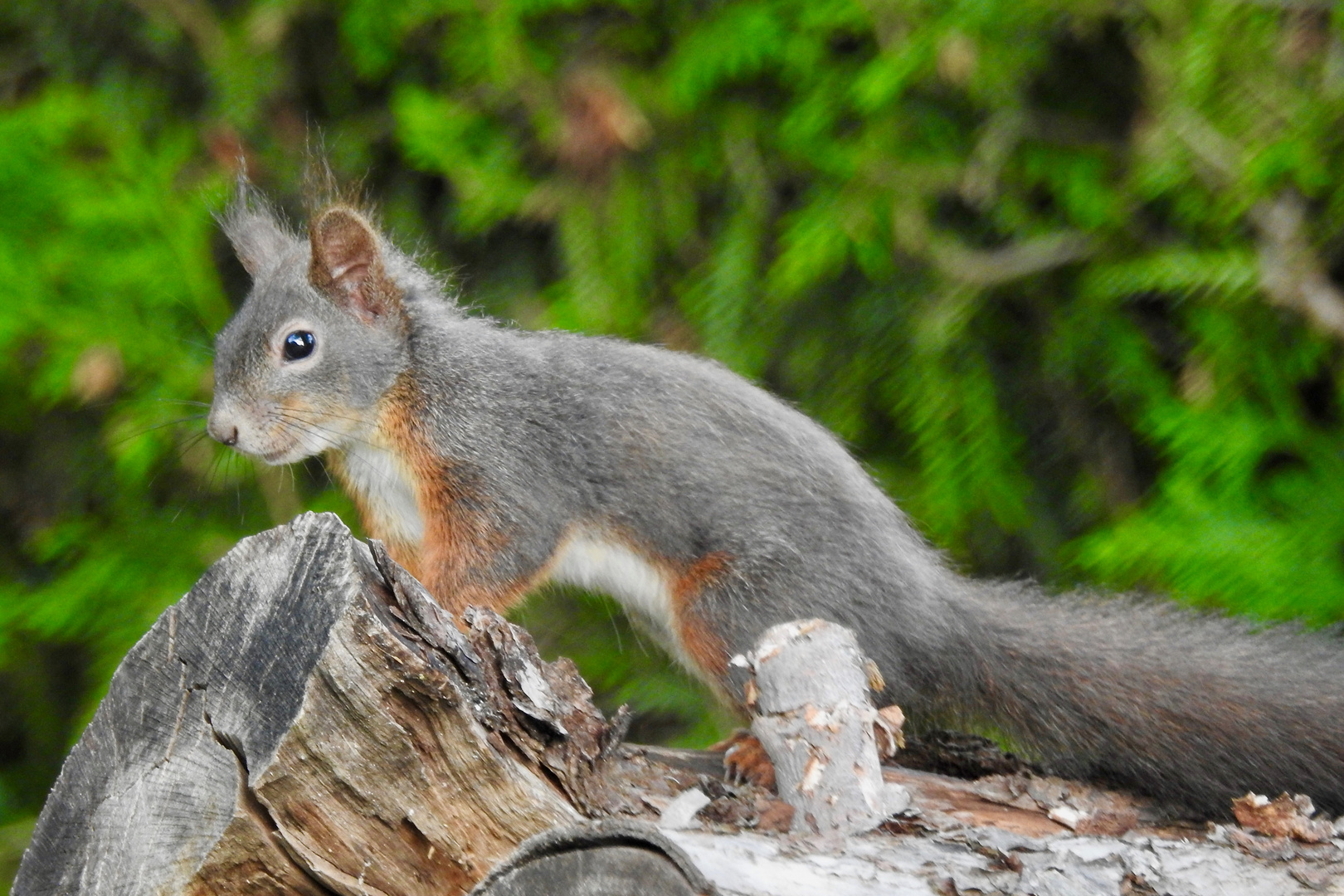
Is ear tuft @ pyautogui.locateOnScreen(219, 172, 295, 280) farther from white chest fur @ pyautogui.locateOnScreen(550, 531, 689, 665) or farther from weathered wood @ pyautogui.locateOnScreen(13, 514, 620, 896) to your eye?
weathered wood @ pyautogui.locateOnScreen(13, 514, 620, 896)

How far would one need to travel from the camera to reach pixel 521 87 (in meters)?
2.74

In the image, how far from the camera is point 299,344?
2.31 metres

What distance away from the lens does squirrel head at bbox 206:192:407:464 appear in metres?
2.25

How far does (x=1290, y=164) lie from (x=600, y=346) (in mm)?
1221

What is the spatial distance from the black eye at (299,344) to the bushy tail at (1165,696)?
1234 millimetres

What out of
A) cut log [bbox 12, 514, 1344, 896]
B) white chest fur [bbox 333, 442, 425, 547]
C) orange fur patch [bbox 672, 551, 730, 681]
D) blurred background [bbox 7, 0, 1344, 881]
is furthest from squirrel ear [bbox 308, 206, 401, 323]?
cut log [bbox 12, 514, 1344, 896]

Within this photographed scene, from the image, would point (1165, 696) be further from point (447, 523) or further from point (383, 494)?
point (383, 494)

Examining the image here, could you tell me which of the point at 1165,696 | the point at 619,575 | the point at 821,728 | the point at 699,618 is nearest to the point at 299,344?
the point at 619,575

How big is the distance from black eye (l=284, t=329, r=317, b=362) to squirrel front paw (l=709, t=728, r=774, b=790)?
1023 millimetres

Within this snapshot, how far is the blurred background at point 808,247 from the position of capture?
2.26m

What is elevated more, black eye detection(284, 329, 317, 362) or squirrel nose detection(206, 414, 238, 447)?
black eye detection(284, 329, 317, 362)

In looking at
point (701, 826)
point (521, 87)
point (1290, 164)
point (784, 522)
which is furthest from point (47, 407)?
point (1290, 164)

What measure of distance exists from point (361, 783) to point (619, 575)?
1.00 m

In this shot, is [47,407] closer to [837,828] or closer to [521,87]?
[521,87]
